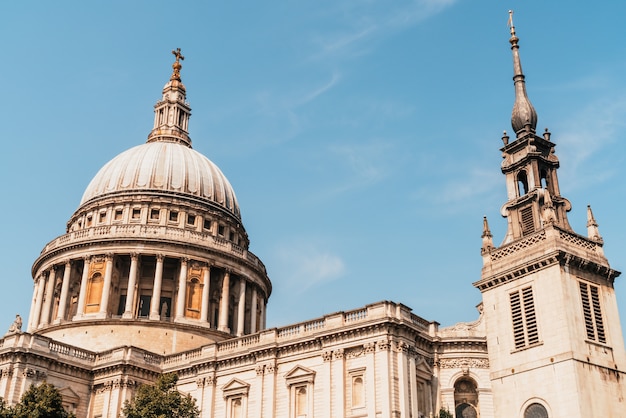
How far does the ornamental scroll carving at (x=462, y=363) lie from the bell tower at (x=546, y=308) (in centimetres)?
799

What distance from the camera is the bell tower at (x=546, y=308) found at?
3778cm

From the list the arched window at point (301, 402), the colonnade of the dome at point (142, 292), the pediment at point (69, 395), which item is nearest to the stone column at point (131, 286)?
the colonnade of the dome at point (142, 292)

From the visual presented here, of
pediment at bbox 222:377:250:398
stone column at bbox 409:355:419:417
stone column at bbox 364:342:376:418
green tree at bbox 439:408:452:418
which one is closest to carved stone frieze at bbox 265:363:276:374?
pediment at bbox 222:377:250:398

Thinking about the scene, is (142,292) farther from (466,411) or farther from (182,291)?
(466,411)

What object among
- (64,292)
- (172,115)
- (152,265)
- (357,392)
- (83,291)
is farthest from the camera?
(172,115)

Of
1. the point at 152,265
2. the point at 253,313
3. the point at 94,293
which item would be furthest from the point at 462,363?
the point at 94,293

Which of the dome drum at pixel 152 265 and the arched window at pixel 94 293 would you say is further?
the arched window at pixel 94 293

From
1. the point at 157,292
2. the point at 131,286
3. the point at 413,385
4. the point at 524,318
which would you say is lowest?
the point at 413,385

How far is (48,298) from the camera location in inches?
2719

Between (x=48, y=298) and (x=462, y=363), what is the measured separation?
38401 mm

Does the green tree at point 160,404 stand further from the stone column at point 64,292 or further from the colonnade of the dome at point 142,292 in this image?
the stone column at point 64,292

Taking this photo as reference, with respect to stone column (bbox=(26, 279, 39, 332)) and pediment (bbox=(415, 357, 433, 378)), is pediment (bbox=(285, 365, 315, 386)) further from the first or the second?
stone column (bbox=(26, 279, 39, 332))

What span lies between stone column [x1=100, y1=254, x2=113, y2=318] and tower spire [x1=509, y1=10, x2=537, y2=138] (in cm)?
3678

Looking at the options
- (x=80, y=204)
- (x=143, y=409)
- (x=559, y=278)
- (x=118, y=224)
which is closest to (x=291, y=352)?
(x=143, y=409)
